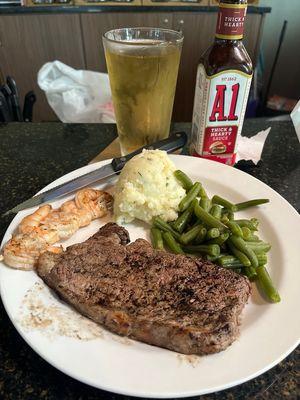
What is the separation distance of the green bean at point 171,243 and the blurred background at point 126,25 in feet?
7.53

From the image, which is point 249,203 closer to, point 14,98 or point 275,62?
point 14,98

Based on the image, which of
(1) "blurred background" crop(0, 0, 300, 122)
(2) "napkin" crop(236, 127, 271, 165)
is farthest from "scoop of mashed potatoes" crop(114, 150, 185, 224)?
(1) "blurred background" crop(0, 0, 300, 122)

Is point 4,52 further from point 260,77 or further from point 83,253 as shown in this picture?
point 83,253

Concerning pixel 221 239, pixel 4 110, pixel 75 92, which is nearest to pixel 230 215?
pixel 221 239

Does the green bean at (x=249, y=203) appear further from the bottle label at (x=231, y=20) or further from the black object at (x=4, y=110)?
the black object at (x=4, y=110)

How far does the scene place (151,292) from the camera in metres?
0.85

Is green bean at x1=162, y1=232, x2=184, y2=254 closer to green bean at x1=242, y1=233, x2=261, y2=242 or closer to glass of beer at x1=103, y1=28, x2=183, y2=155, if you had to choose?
green bean at x1=242, y1=233, x2=261, y2=242

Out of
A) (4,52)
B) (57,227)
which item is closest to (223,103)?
(57,227)

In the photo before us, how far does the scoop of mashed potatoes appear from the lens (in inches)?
45.7

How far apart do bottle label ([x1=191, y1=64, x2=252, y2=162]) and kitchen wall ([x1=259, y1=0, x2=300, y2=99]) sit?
2813mm

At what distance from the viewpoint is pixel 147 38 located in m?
1.45

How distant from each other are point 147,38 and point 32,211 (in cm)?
90

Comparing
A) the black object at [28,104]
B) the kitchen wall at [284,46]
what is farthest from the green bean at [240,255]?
the kitchen wall at [284,46]

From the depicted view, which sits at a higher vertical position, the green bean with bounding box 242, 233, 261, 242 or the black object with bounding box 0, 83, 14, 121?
the green bean with bounding box 242, 233, 261, 242
